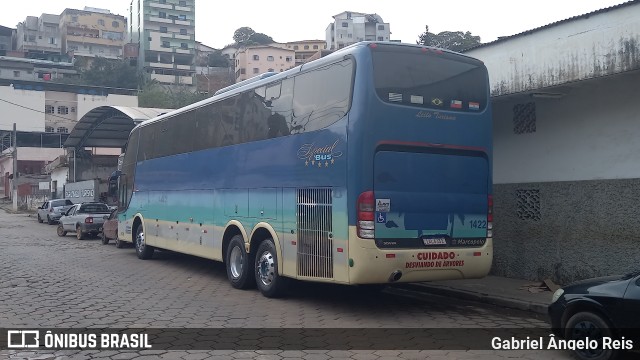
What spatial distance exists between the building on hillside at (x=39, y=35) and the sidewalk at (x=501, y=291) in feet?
386

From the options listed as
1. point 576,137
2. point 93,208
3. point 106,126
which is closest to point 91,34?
point 106,126

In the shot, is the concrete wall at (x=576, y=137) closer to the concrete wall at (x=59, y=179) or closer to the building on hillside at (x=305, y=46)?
the concrete wall at (x=59, y=179)

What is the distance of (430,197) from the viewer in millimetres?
8383

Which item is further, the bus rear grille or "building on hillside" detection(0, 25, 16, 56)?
"building on hillside" detection(0, 25, 16, 56)

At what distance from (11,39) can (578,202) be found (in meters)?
133

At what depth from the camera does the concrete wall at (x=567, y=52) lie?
8375 mm

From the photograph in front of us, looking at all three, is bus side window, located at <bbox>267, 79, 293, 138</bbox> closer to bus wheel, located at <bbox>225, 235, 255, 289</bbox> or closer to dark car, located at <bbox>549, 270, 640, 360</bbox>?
bus wheel, located at <bbox>225, 235, 255, 289</bbox>

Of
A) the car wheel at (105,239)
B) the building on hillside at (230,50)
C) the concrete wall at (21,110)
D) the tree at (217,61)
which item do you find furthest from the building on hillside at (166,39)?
the car wheel at (105,239)

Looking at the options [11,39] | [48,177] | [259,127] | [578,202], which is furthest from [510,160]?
[11,39]

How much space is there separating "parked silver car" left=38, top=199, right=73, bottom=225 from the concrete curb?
95.8 ft

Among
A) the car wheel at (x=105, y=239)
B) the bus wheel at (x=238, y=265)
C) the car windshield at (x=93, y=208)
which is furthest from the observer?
the car windshield at (x=93, y=208)

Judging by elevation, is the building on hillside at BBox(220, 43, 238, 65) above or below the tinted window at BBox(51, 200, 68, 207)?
above

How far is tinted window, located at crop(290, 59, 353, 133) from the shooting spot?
325 inches

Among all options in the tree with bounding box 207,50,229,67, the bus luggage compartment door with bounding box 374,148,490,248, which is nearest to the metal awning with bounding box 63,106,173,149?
the bus luggage compartment door with bounding box 374,148,490,248
